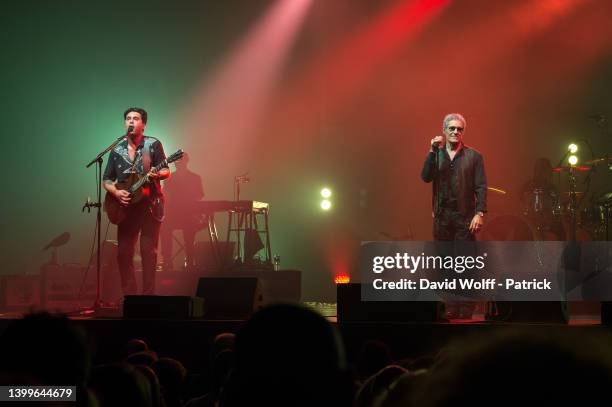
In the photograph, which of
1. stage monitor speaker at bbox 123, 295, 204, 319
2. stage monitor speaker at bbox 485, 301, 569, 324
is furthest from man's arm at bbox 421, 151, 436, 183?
stage monitor speaker at bbox 123, 295, 204, 319

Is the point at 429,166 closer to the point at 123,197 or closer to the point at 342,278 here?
the point at 123,197

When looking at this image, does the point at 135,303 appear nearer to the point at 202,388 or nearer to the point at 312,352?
the point at 202,388

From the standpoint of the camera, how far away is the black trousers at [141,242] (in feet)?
24.9

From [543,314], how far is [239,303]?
248cm

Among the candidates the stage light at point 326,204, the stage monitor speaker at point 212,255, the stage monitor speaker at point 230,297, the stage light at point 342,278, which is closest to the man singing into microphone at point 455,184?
the stage monitor speaker at point 230,297

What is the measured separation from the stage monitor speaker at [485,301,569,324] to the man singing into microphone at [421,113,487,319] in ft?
3.59

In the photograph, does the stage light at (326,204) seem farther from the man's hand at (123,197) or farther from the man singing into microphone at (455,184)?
the man singing into microphone at (455,184)

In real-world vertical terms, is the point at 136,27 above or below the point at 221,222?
above

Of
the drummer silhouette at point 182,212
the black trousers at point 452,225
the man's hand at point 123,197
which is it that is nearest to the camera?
the black trousers at point 452,225

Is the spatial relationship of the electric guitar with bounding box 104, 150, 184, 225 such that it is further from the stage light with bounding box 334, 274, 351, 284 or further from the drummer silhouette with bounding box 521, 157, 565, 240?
the stage light with bounding box 334, 274, 351, 284

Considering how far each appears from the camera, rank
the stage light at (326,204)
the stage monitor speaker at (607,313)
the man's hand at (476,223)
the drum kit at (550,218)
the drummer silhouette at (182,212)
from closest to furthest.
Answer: the stage monitor speaker at (607,313) → the man's hand at (476,223) → the drum kit at (550,218) → the drummer silhouette at (182,212) → the stage light at (326,204)

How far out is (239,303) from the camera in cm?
617

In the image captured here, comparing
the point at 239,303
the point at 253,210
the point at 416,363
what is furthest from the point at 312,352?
the point at 253,210

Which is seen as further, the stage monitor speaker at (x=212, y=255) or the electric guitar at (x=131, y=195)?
the stage monitor speaker at (x=212, y=255)
